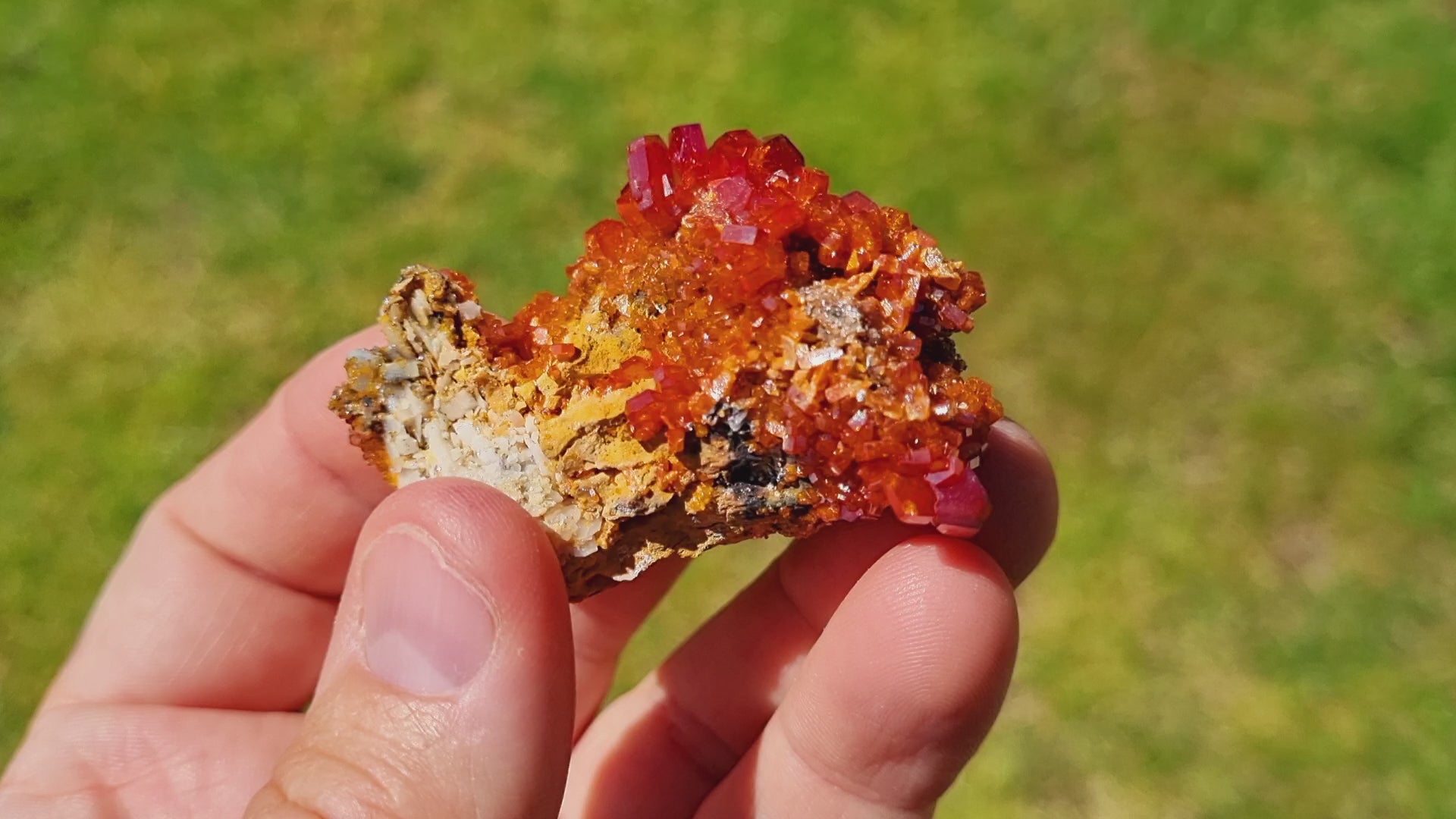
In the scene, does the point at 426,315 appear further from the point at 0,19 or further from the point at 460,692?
the point at 0,19

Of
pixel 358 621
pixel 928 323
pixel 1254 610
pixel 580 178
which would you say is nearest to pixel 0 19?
pixel 580 178

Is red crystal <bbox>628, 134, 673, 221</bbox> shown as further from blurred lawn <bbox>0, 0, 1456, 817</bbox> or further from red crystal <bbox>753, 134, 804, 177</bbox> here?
blurred lawn <bbox>0, 0, 1456, 817</bbox>

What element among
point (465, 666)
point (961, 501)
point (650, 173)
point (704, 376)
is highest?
point (650, 173)

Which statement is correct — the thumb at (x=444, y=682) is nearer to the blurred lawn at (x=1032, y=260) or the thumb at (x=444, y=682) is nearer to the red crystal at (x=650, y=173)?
the red crystal at (x=650, y=173)

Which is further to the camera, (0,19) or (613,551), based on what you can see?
(0,19)

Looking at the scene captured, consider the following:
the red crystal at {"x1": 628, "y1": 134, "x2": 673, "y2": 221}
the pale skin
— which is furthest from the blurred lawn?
the red crystal at {"x1": 628, "y1": 134, "x2": 673, "y2": 221}

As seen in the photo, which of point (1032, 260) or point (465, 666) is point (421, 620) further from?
point (1032, 260)

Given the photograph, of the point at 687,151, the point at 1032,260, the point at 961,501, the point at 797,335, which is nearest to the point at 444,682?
the point at 797,335

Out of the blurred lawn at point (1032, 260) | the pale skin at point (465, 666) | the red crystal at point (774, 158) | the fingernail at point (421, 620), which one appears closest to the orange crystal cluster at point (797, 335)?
the red crystal at point (774, 158)
